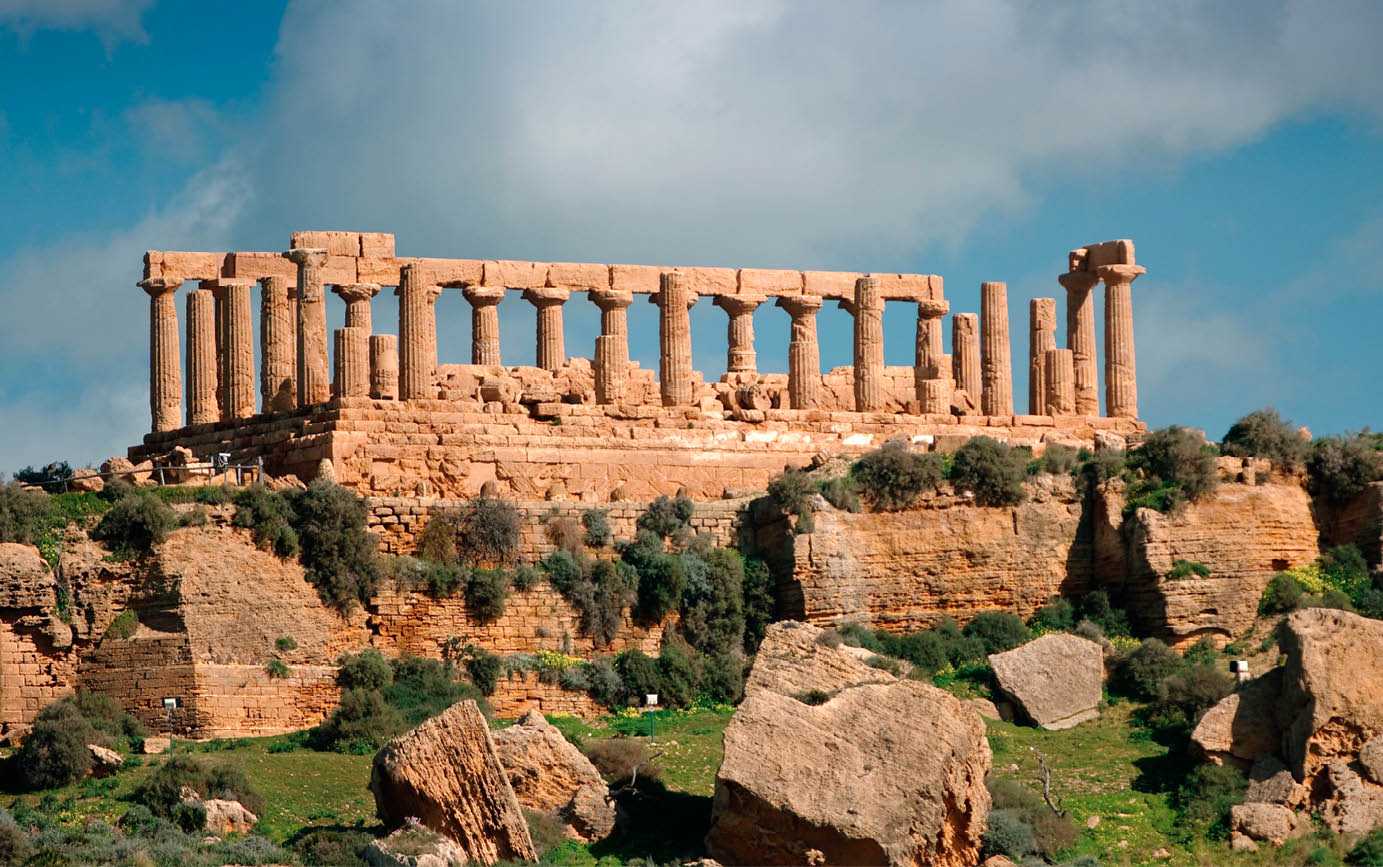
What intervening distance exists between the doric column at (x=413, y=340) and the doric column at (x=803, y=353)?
662cm

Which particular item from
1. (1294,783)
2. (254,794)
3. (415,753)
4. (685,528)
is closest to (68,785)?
(254,794)

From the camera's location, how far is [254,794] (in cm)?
4159

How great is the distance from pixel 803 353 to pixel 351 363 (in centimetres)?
856

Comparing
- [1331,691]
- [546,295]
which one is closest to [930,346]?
[546,295]

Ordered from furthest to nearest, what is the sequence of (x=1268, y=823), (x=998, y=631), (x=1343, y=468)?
(x=1343, y=468), (x=998, y=631), (x=1268, y=823)

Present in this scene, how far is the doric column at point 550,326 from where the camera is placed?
2288 inches

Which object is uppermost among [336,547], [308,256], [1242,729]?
[308,256]

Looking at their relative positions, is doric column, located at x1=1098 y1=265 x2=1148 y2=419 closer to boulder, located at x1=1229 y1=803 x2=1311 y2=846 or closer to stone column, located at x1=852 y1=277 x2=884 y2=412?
stone column, located at x1=852 y1=277 x2=884 y2=412

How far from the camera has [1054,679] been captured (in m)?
46.3

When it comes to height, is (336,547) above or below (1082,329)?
below

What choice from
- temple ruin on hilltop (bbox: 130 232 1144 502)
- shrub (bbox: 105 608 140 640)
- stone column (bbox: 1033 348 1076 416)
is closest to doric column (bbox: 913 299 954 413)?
temple ruin on hilltop (bbox: 130 232 1144 502)

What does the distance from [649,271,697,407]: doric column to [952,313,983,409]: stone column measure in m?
6.32

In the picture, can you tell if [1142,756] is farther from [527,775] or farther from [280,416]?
[280,416]

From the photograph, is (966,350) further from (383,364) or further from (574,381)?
(383,364)
